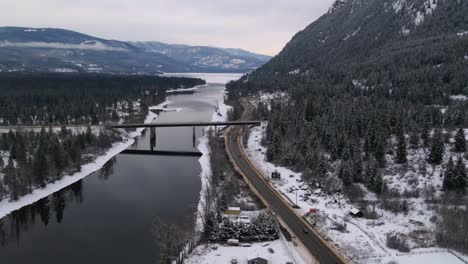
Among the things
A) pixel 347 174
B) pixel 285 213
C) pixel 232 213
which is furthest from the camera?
pixel 347 174

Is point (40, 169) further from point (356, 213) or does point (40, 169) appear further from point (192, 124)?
point (356, 213)

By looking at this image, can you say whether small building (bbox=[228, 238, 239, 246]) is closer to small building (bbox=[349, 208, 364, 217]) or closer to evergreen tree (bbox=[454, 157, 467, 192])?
small building (bbox=[349, 208, 364, 217])

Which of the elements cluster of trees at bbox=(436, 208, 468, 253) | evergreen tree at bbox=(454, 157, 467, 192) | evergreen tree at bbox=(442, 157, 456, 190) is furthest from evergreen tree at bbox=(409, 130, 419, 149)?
cluster of trees at bbox=(436, 208, 468, 253)

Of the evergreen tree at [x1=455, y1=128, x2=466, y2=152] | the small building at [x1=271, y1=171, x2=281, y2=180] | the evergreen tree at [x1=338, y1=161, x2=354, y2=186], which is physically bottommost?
the small building at [x1=271, y1=171, x2=281, y2=180]

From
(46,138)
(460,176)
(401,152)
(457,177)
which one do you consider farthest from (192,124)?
(460,176)

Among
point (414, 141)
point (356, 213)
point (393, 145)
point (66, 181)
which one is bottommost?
point (66, 181)

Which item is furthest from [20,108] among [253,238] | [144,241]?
[253,238]

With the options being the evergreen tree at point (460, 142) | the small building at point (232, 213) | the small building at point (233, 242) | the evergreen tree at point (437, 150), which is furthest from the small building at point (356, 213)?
the evergreen tree at point (460, 142)
